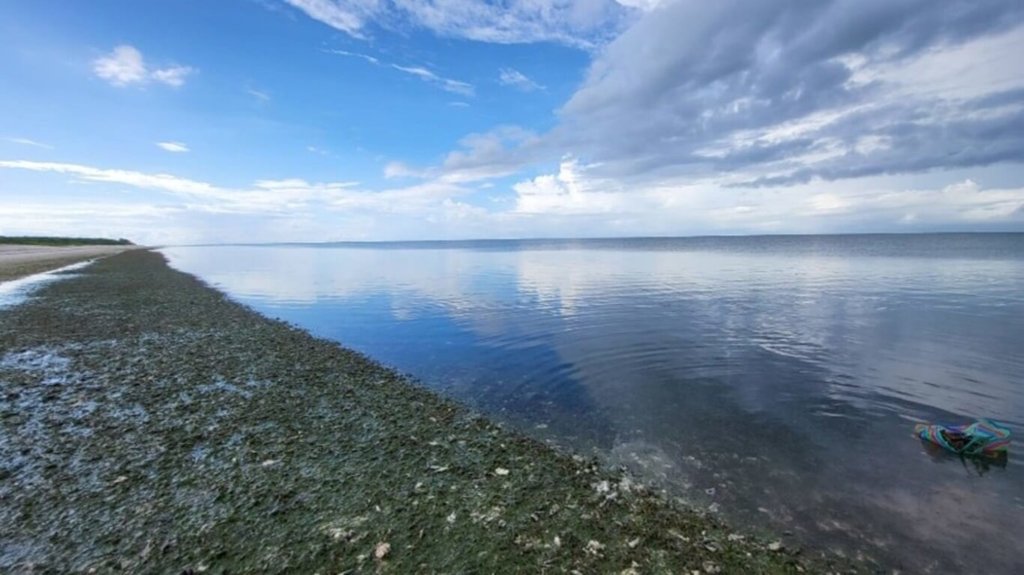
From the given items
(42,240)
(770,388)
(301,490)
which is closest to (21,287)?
(301,490)

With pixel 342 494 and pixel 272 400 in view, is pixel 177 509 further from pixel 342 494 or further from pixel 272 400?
pixel 272 400

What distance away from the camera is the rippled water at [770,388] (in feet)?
27.0

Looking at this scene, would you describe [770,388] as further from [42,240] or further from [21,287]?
[42,240]

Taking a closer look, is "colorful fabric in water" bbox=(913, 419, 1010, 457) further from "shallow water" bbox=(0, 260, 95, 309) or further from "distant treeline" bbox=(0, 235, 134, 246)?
"distant treeline" bbox=(0, 235, 134, 246)

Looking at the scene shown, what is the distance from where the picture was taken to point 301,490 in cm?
776

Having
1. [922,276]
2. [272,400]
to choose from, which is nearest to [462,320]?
[272,400]

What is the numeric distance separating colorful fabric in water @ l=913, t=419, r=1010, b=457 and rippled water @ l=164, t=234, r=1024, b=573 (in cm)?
37

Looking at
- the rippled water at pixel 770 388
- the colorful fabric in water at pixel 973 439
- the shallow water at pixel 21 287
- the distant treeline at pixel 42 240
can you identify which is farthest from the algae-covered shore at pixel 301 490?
the distant treeline at pixel 42 240

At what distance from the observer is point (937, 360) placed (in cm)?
1772

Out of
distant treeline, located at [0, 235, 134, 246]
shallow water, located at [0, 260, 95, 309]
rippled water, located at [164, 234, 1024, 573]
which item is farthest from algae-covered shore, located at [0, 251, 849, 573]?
distant treeline, located at [0, 235, 134, 246]

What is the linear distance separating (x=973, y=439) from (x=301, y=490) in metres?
14.7

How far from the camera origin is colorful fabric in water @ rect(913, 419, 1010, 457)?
10.2 metres

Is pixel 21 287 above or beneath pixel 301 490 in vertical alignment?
above

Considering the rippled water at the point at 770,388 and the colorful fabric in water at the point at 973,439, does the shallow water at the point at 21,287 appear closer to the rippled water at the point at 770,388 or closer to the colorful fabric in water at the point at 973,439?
the rippled water at the point at 770,388
